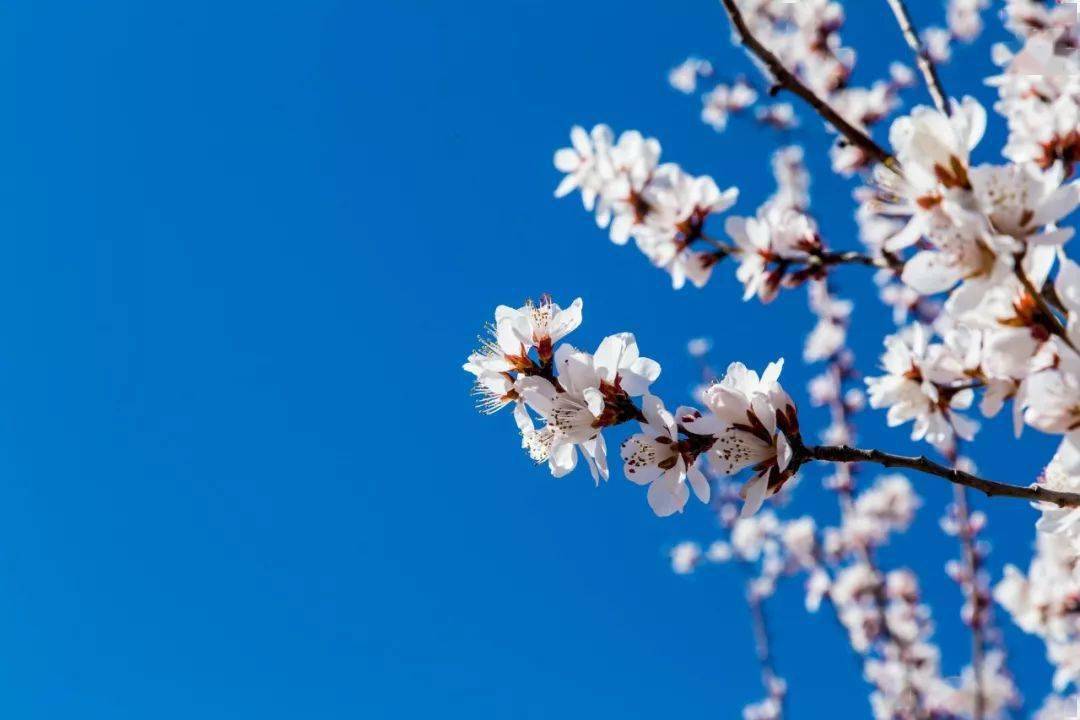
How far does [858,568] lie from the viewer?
22.9 feet

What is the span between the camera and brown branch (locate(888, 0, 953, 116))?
2.19m

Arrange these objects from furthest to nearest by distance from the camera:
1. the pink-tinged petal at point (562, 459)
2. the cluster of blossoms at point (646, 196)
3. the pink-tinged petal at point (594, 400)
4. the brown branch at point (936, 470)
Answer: the cluster of blossoms at point (646, 196)
the pink-tinged petal at point (562, 459)
the pink-tinged petal at point (594, 400)
the brown branch at point (936, 470)

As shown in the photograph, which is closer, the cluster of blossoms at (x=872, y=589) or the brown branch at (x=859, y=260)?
the brown branch at (x=859, y=260)

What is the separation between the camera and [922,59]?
7.52ft

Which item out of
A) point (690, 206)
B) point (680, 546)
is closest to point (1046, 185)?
point (690, 206)

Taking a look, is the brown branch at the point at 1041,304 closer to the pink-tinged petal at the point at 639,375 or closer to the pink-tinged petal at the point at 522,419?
the pink-tinged petal at the point at 639,375

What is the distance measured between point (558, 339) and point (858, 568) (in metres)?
5.96

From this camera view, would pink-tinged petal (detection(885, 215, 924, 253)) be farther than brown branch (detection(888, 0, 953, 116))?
No

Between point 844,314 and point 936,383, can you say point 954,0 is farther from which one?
point 936,383

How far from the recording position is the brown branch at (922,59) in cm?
219

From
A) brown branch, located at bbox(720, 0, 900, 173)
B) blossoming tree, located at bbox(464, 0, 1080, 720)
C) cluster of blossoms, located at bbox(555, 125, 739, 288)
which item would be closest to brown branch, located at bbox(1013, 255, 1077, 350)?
blossoming tree, located at bbox(464, 0, 1080, 720)

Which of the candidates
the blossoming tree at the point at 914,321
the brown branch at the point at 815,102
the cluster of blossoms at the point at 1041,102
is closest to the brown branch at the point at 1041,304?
the blossoming tree at the point at 914,321

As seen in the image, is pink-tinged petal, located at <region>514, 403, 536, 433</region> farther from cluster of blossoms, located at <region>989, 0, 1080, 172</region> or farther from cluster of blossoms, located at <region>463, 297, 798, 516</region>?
cluster of blossoms, located at <region>989, 0, 1080, 172</region>

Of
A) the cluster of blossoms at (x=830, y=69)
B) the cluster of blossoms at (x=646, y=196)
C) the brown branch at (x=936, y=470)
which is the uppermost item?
the cluster of blossoms at (x=830, y=69)
